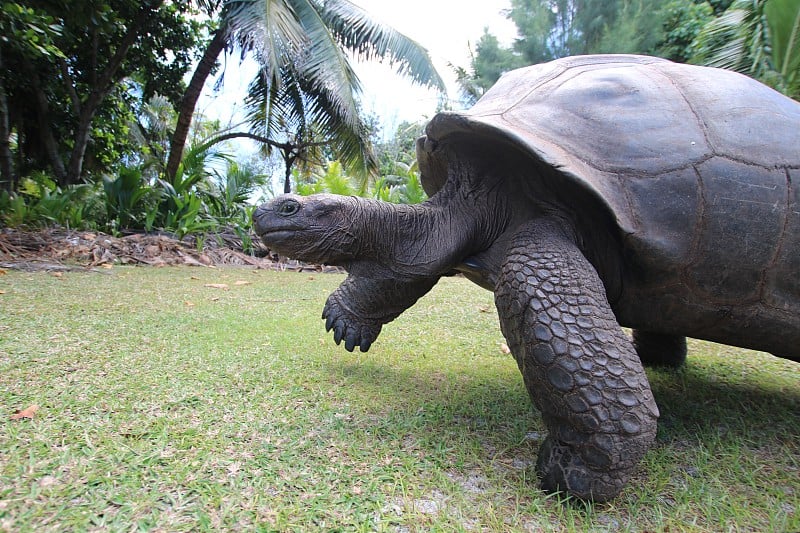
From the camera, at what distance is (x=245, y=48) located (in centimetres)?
884

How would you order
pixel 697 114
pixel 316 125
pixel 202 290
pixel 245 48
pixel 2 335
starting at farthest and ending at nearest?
pixel 316 125 → pixel 245 48 → pixel 202 290 → pixel 2 335 → pixel 697 114

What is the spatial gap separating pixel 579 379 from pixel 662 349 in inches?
62.1

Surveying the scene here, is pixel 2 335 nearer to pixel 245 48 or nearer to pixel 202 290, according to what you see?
pixel 202 290

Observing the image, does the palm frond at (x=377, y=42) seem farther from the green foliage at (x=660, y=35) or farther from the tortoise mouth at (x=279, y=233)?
the tortoise mouth at (x=279, y=233)

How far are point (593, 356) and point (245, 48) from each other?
30.9ft

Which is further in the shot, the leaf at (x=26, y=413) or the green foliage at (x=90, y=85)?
the green foliage at (x=90, y=85)

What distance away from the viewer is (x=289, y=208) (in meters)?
1.81

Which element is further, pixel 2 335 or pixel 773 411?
pixel 2 335

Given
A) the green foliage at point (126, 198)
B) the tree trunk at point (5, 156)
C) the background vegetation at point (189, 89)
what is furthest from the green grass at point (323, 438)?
the tree trunk at point (5, 156)

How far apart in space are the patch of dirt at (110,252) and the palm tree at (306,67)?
2.84 meters

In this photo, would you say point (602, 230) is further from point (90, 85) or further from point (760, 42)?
point (90, 85)

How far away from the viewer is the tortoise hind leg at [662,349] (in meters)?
2.46

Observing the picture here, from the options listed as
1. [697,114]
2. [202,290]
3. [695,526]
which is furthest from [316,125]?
[695,526]

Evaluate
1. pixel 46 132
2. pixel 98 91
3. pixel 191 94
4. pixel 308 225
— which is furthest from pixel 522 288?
pixel 46 132
